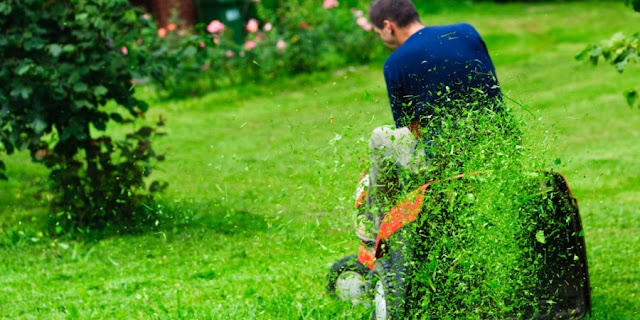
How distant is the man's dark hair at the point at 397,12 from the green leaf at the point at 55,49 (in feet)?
7.48

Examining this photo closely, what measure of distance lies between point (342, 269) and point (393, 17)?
1.43m

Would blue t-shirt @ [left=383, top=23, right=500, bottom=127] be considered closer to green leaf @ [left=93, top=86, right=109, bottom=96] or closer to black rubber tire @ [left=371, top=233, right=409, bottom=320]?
black rubber tire @ [left=371, top=233, right=409, bottom=320]

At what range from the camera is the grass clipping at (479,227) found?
385cm

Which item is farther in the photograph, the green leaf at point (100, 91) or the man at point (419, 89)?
the green leaf at point (100, 91)

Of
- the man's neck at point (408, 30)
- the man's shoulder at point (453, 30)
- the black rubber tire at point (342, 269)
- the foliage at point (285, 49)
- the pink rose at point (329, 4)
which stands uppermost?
the man's shoulder at point (453, 30)

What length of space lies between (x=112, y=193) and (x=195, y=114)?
4.79 meters

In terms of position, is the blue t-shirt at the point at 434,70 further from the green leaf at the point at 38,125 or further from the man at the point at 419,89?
the green leaf at the point at 38,125

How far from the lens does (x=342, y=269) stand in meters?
4.74

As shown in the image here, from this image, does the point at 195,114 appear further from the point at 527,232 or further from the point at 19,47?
the point at 527,232

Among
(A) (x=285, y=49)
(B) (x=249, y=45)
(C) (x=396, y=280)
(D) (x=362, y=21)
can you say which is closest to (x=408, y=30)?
(C) (x=396, y=280)

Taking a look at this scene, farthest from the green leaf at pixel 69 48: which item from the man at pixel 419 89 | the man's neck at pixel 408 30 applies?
the man at pixel 419 89

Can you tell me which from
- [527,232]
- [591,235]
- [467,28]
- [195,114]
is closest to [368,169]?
[527,232]

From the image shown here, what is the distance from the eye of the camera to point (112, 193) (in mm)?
6520

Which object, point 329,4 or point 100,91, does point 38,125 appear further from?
point 329,4
